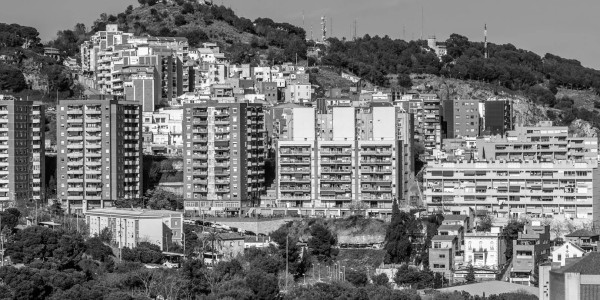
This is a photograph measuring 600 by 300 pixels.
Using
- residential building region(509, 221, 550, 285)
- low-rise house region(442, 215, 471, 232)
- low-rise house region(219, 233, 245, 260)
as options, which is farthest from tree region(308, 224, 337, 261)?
residential building region(509, 221, 550, 285)

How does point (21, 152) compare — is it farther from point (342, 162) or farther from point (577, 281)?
point (577, 281)

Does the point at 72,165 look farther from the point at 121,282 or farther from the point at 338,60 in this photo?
the point at 338,60

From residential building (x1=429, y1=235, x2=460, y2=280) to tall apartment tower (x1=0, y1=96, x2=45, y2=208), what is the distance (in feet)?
63.0

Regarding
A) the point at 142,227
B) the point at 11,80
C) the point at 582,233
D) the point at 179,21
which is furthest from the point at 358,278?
the point at 179,21

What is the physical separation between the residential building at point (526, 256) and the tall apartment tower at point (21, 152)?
22.3m

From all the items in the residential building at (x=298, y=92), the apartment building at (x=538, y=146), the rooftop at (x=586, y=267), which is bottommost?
the rooftop at (x=586, y=267)

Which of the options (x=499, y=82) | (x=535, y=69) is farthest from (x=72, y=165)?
(x=535, y=69)

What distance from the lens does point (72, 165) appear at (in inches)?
2549

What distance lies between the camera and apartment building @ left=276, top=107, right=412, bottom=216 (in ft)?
206

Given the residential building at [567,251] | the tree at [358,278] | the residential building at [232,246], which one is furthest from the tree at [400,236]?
the residential building at [567,251]

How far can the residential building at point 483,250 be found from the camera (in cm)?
5447

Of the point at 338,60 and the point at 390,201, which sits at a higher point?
the point at 338,60

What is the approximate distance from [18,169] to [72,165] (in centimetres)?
238

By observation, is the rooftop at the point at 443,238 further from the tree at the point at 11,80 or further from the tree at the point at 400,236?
the tree at the point at 11,80
